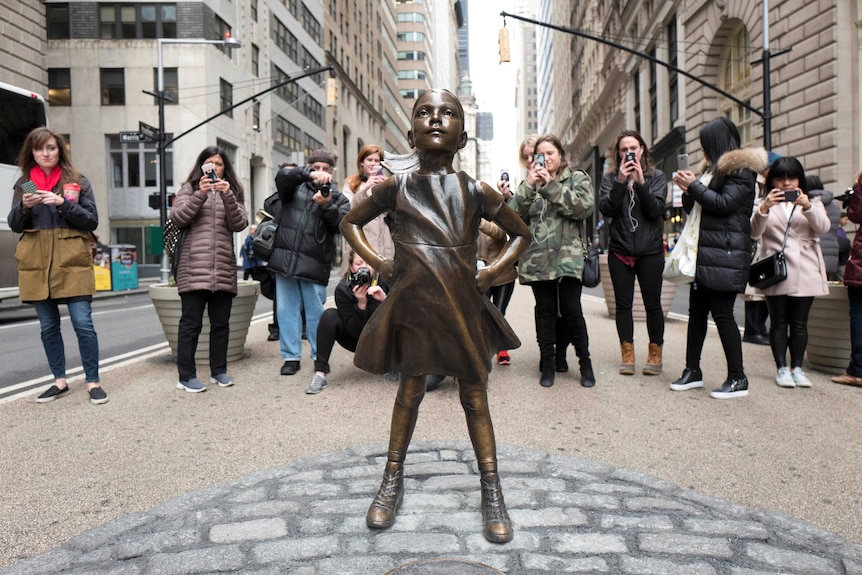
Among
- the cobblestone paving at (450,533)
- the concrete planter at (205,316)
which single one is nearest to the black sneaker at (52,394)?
the concrete planter at (205,316)

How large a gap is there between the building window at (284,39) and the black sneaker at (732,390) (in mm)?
40752

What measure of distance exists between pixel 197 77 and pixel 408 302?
106ft

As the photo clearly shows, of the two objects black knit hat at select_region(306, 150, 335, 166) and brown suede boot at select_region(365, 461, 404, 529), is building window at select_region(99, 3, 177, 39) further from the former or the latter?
brown suede boot at select_region(365, 461, 404, 529)

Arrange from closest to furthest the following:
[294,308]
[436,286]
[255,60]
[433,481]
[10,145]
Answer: [436,286] → [433,481] → [294,308] → [10,145] → [255,60]

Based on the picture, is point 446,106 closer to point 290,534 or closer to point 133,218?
point 290,534

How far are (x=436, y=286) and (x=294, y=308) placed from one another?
3743 millimetres

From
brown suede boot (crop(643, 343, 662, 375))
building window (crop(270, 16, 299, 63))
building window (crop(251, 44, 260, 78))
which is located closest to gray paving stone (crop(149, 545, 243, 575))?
brown suede boot (crop(643, 343, 662, 375))

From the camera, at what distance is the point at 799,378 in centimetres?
539

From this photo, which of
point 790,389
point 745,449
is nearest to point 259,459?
point 745,449

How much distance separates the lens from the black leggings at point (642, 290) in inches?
227

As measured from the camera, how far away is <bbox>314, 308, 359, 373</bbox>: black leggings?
5.69 meters

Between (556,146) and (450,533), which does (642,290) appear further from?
(450,533)

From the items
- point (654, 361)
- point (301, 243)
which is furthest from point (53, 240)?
point (654, 361)

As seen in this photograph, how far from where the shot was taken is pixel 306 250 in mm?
5977
